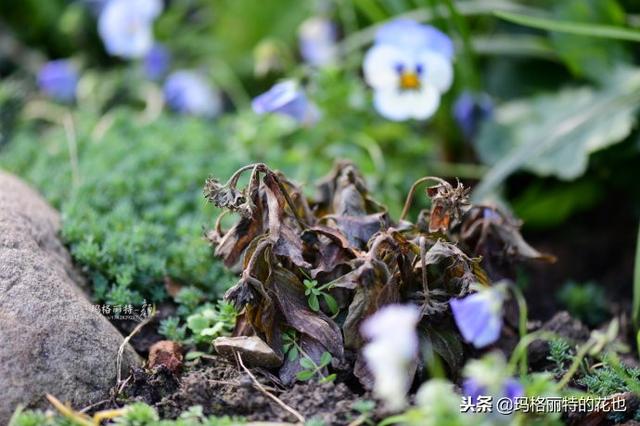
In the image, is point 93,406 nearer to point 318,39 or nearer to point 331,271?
point 331,271

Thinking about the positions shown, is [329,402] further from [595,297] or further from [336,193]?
[595,297]

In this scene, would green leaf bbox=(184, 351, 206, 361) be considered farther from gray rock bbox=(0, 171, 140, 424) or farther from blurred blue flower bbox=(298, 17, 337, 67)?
blurred blue flower bbox=(298, 17, 337, 67)

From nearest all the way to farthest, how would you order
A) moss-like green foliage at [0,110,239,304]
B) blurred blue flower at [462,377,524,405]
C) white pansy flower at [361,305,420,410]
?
white pansy flower at [361,305,420,410] < blurred blue flower at [462,377,524,405] < moss-like green foliage at [0,110,239,304]

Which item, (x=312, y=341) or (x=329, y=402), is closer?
(x=329, y=402)

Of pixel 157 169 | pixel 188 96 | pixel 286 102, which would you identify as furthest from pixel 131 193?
pixel 188 96

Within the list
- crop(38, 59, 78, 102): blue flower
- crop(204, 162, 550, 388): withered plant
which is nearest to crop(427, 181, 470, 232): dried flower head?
crop(204, 162, 550, 388): withered plant

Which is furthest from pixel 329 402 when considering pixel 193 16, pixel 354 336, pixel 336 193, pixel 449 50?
pixel 193 16

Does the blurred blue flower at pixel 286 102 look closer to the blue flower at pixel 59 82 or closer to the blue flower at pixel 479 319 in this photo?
the blue flower at pixel 59 82
